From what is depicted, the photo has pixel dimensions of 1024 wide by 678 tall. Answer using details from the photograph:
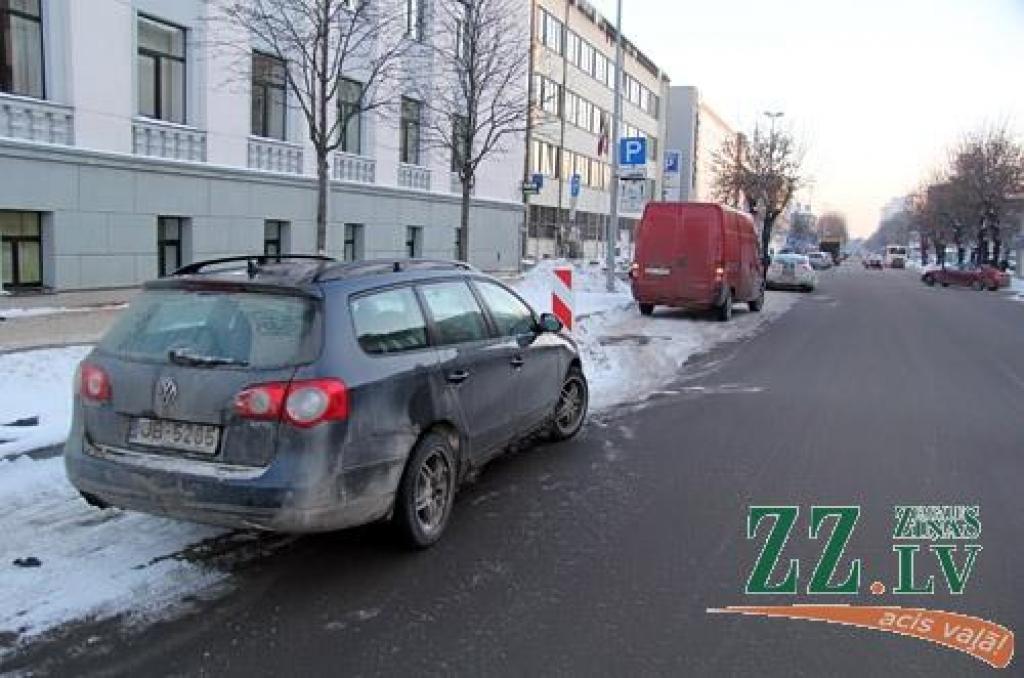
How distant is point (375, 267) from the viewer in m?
5.27

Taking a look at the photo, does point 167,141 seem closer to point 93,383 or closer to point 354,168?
point 354,168

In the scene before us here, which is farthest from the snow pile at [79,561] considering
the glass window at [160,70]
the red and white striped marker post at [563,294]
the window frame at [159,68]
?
the glass window at [160,70]

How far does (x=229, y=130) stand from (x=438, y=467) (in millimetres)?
14498

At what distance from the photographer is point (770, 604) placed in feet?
14.5

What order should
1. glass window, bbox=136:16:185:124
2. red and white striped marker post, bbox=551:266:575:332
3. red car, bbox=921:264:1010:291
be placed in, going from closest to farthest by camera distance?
red and white striped marker post, bbox=551:266:575:332 < glass window, bbox=136:16:185:124 < red car, bbox=921:264:1010:291

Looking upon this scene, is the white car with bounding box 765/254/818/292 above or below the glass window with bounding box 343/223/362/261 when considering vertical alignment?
below

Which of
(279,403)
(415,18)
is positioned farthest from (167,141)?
(279,403)

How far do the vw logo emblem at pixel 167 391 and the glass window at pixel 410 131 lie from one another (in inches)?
816

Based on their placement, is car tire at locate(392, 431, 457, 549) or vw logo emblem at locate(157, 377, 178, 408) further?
car tire at locate(392, 431, 457, 549)

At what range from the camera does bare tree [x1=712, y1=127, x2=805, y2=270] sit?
52.1m

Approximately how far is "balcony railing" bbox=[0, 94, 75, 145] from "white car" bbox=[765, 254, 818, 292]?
25.7 metres

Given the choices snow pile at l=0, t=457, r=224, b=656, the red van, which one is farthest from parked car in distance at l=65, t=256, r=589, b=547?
the red van

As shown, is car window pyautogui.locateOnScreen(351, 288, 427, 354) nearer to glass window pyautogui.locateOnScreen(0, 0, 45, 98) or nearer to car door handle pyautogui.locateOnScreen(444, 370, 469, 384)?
car door handle pyautogui.locateOnScreen(444, 370, 469, 384)

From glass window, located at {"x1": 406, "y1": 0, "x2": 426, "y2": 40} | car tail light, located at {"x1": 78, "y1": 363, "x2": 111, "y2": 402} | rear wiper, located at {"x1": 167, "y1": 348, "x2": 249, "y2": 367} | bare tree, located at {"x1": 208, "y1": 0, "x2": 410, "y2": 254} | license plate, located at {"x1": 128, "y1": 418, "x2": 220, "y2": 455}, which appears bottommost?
license plate, located at {"x1": 128, "y1": 418, "x2": 220, "y2": 455}
